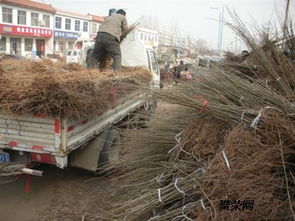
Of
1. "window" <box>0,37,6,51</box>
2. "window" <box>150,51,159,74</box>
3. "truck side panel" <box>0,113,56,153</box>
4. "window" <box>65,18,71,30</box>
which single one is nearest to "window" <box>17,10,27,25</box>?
"window" <box>0,37,6,51</box>

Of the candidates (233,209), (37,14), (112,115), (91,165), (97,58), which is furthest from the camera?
(37,14)

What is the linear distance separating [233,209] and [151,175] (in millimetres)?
897

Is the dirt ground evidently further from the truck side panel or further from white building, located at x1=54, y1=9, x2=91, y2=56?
white building, located at x1=54, y1=9, x2=91, y2=56

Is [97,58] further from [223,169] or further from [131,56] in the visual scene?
[223,169]

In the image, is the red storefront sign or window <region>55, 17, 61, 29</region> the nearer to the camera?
the red storefront sign

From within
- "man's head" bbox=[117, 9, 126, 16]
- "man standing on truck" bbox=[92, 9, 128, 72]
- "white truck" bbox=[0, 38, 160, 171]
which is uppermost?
"man's head" bbox=[117, 9, 126, 16]

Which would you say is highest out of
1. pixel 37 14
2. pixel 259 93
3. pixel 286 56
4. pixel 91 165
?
pixel 37 14

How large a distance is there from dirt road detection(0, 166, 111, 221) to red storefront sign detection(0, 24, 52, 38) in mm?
28971

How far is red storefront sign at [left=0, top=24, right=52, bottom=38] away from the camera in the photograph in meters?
30.3

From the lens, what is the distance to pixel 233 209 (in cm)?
204

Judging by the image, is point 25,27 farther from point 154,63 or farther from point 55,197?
point 55,197

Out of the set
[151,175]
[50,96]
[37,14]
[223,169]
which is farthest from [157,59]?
[37,14]

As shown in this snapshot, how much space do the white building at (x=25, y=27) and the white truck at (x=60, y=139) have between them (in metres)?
26.6

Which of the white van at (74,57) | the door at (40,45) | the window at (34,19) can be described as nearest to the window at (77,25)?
the door at (40,45)
